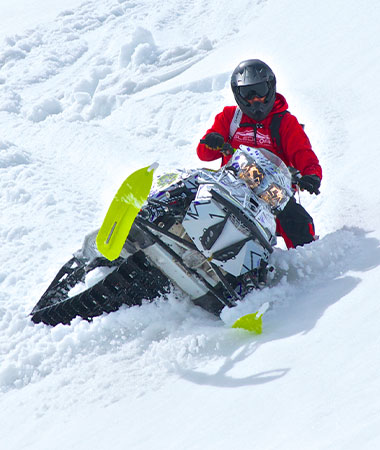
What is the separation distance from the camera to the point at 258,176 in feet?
15.3

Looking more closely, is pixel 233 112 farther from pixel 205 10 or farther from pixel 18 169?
pixel 205 10

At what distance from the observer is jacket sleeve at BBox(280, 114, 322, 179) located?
17.3 feet

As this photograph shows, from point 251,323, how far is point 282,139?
190 cm

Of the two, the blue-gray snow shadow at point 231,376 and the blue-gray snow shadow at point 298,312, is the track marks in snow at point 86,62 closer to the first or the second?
the blue-gray snow shadow at point 298,312

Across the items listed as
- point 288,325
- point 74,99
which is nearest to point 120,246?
point 288,325

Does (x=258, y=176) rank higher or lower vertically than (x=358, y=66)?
higher

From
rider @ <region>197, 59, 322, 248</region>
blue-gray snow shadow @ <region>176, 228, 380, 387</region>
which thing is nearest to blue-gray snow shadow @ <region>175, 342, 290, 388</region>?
blue-gray snow shadow @ <region>176, 228, 380, 387</region>

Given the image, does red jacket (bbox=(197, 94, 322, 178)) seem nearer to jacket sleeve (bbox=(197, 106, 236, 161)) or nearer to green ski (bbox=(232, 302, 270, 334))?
jacket sleeve (bbox=(197, 106, 236, 161))

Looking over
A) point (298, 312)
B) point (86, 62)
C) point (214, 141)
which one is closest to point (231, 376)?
point (298, 312)

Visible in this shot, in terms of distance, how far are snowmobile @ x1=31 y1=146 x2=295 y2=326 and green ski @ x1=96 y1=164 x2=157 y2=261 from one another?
0.12 meters

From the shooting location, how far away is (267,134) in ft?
18.3

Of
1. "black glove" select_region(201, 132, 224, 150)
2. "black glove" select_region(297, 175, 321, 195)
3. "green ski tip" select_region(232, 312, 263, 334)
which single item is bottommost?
"green ski tip" select_region(232, 312, 263, 334)

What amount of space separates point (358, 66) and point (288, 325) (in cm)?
660

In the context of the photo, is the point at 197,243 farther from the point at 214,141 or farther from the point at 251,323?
the point at 214,141
